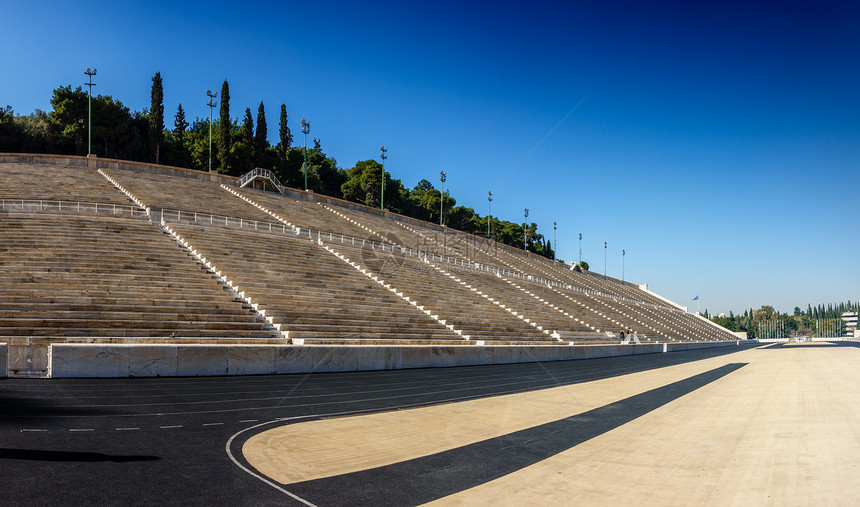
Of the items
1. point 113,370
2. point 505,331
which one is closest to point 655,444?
point 113,370

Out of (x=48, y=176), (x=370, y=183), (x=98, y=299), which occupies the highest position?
(x=370, y=183)

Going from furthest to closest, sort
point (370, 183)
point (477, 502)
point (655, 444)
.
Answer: point (370, 183)
point (655, 444)
point (477, 502)

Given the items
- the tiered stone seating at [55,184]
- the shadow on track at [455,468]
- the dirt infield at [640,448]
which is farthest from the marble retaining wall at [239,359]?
the tiered stone seating at [55,184]

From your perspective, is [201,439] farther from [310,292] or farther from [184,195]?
[184,195]

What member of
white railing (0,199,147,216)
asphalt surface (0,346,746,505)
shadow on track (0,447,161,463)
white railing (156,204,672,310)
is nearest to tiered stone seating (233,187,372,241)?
white railing (156,204,672,310)

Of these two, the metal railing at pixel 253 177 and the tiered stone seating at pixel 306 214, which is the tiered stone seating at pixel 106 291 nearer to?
the tiered stone seating at pixel 306 214

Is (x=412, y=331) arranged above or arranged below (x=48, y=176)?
below

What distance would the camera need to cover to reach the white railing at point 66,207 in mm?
25250

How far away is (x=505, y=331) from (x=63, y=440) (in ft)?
78.3

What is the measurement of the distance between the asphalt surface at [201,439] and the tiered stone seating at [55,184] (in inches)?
901

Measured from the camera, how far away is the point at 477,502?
4.95 metres

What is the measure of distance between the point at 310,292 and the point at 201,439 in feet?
52.9

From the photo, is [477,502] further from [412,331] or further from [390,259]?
[390,259]

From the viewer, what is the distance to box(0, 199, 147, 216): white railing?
25.2 metres
